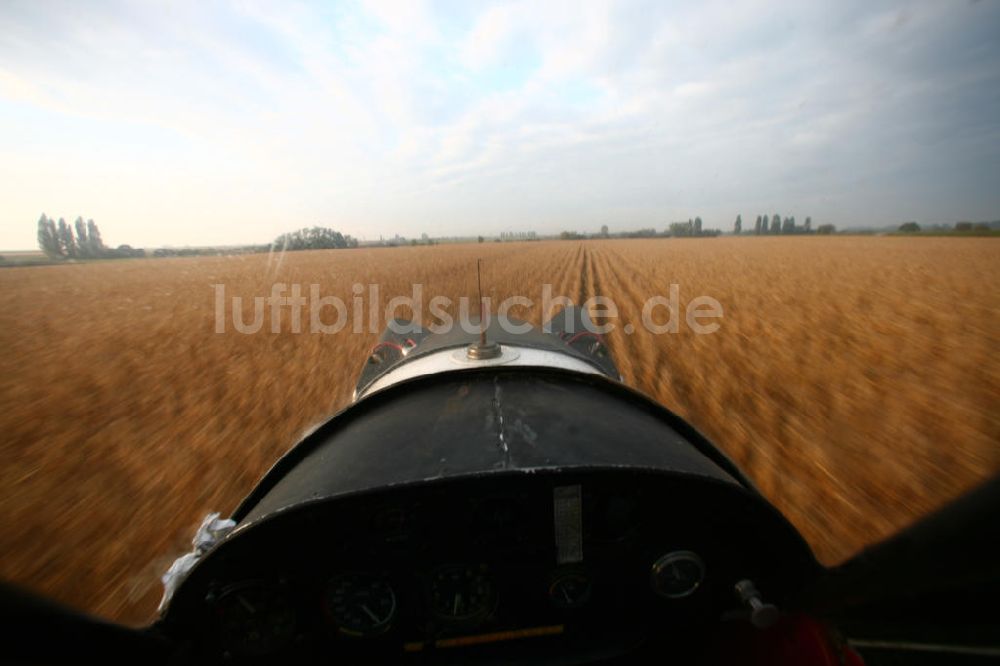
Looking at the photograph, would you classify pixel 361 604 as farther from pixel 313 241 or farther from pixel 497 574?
pixel 313 241

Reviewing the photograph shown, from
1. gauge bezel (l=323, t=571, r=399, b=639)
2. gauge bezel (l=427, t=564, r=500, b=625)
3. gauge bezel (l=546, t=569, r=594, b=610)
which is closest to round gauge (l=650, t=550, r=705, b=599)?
gauge bezel (l=546, t=569, r=594, b=610)

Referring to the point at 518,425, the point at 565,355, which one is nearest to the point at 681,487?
the point at 518,425

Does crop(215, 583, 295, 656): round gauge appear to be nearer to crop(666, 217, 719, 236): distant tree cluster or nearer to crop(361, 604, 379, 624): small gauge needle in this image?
crop(361, 604, 379, 624): small gauge needle

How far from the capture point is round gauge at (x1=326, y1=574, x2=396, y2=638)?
5.49ft

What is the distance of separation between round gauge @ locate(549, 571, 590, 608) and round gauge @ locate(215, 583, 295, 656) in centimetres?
101

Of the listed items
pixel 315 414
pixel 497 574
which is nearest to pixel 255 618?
pixel 497 574

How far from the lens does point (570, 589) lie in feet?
5.72

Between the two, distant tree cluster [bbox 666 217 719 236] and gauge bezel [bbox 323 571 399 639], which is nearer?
gauge bezel [bbox 323 571 399 639]

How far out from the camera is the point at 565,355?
3.23 metres

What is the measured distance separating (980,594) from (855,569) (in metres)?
0.21

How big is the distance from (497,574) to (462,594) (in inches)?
6.3

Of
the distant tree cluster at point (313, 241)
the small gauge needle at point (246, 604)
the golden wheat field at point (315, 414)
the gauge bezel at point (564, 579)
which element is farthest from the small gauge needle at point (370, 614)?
the distant tree cluster at point (313, 241)

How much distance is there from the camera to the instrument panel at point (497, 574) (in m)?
1.60

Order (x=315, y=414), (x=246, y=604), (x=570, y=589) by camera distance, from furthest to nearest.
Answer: (x=315, y=414)
(x=570, y=589)
(x=246, y=604)
